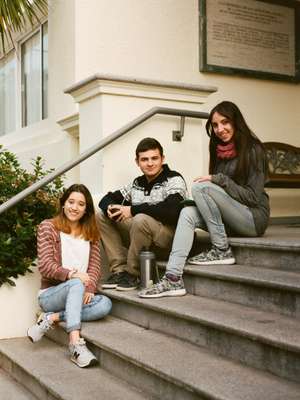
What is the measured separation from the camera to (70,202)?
3752 millimetres

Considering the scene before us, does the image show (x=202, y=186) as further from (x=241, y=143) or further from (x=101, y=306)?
(x=101, y=306)

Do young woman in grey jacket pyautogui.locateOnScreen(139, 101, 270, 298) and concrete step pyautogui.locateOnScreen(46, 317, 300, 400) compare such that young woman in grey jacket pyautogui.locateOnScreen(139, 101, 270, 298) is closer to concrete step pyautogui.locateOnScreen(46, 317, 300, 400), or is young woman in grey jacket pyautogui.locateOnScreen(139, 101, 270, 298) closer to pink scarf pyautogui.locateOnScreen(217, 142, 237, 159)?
pink scarf pyautogui.locateOnScreen(217, 142, 237, 159)

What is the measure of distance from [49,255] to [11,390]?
2.71 ft

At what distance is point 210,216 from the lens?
11.8 ft

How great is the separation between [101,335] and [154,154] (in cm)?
130

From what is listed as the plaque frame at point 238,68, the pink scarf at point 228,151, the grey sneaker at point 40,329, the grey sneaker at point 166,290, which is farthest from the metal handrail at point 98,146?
the plaque frame at point 238,68

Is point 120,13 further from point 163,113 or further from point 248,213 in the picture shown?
point 248,213

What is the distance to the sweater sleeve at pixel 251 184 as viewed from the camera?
364 centimetres

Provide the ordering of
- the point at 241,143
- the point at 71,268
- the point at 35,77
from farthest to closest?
the point at 35,77
the point at 241,143
the point at 71,268

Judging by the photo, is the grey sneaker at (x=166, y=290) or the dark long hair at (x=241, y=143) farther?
the dark long hair at (x=241, y=143)

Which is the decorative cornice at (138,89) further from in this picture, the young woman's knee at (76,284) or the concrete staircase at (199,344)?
the young woman's knee at (76,284)

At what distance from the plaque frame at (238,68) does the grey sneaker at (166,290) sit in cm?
321

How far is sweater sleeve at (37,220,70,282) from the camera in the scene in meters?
3.57

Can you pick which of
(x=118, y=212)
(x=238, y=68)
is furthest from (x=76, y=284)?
(x=238, y=68)
